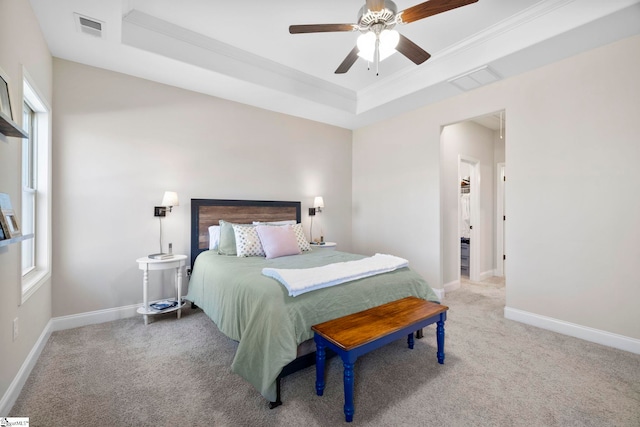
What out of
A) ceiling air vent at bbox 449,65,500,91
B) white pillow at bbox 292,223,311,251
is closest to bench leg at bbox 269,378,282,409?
white pillow at bbox 292,223,311,251

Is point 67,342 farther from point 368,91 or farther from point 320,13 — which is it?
point 368,91

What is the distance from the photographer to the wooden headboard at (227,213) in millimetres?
3615

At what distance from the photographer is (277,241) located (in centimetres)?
329

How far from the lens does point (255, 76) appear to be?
3.43m

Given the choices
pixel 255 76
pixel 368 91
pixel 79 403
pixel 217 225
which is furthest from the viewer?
pixel 368 91

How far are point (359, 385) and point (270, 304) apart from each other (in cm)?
85

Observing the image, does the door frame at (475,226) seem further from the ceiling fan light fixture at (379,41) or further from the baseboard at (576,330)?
the ceiling fan light fixture at (379,41)

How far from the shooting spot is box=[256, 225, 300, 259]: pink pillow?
3.23 m

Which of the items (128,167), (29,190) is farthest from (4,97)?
(128,167)

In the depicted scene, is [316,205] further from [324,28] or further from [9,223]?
[9,223]

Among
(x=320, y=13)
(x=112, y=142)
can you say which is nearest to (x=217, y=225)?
(x=112, y=142)

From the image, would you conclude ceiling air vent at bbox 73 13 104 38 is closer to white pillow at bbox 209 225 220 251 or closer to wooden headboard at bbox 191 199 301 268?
wooden headboard at bbox 191 199 301 268

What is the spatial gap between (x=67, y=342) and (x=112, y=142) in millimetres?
2019

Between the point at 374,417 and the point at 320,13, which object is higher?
the point at 320,13
